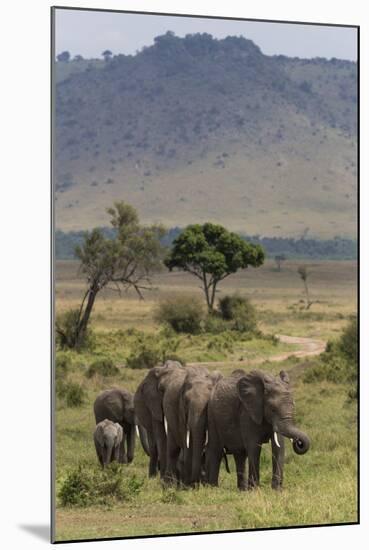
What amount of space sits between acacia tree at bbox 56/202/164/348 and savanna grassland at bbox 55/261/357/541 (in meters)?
0.24

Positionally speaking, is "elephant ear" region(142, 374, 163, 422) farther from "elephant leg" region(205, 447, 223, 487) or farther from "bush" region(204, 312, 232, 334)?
"bush" region(204, 312, 232, 334)

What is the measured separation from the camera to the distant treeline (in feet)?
60.6

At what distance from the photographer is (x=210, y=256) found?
20.7m

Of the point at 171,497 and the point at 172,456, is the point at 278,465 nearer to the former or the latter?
the point at 171,497

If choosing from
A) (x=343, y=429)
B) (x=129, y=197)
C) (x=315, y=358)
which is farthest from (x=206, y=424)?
(x=129, y=197)

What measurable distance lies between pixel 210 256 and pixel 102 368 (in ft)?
6.72

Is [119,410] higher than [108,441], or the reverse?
[119,410]

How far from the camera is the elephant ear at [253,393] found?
15.1 m

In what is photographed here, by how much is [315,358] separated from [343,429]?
1.99 meters

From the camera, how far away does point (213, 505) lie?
1490cm

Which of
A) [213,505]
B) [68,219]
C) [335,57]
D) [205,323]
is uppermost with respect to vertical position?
[335,57]

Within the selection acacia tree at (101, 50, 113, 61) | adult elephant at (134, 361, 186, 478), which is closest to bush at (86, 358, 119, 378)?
adult elephant at (134, 361, 186, 478)

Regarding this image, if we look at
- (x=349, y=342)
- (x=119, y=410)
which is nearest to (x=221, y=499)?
(x=119, y=410)

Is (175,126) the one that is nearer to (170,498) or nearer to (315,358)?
(315,358)
